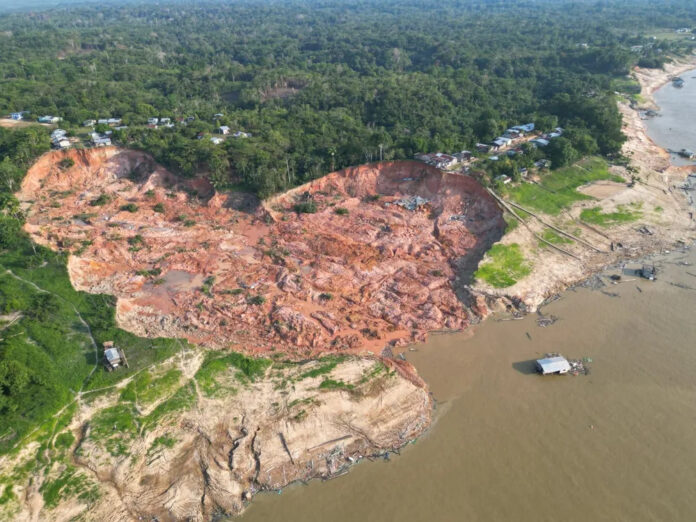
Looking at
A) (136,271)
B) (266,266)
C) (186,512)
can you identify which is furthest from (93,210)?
(186,512)

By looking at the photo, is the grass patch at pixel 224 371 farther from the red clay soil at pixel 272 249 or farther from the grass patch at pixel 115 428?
the grass patch at pixel 115 428

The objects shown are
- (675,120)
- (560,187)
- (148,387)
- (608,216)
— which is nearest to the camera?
(148,387)

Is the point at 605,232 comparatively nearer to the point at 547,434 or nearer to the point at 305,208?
the point at 547,434

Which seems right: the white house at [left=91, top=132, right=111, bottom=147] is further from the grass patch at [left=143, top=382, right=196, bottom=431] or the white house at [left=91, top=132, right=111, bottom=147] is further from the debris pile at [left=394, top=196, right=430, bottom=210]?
the grass patch at [left=143, top=382, right=196, bottom=431]

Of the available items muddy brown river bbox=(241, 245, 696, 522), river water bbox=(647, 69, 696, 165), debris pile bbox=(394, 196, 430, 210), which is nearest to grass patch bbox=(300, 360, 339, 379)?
muddy brown river bbox=(241, 245, 696, 522)

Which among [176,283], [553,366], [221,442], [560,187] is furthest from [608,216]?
[176,283]

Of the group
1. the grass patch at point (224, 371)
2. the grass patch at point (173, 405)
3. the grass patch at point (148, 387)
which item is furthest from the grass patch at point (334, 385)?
the grass patch at point (148, 387)
